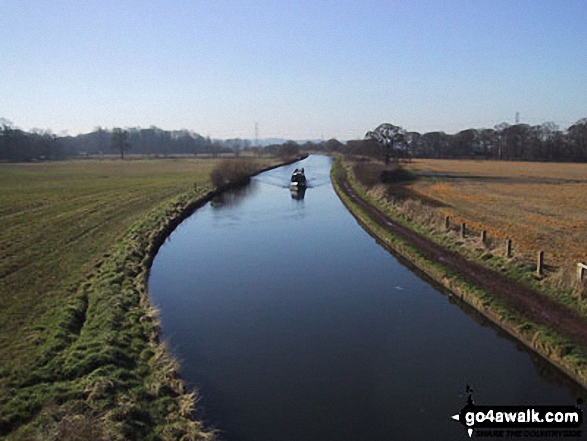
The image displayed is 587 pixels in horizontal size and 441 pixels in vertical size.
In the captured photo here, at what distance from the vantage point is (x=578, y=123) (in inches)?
3969

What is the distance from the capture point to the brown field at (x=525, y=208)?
805 inches

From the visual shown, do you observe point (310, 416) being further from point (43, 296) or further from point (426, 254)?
point (426, 254)

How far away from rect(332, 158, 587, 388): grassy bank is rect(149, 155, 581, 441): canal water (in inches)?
13.8

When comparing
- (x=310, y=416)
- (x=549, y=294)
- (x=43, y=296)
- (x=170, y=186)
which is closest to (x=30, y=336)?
(x=43, y=296)

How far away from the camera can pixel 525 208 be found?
33.0m

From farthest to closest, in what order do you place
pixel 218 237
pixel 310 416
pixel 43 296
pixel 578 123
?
pixel 578 123, pixel 218 237, pixel 43 296, pixel 310 416

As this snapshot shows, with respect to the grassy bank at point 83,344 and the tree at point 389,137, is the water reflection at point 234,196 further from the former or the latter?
the tree at point 389,137

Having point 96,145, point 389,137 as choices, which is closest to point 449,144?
point 389,137

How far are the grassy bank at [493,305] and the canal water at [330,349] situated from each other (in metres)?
0.35

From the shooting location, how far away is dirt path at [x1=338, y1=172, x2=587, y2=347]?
Answer: 453 inches

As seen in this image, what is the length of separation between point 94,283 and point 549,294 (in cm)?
1471

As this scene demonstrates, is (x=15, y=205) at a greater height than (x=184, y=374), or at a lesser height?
greater

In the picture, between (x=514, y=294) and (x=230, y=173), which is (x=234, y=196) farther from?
(x=514, y=294)

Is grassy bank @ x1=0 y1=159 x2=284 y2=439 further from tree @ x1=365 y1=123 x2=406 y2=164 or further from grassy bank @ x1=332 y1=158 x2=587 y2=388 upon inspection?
tree @ x1=365 y1=123 x2=406 y2=164
